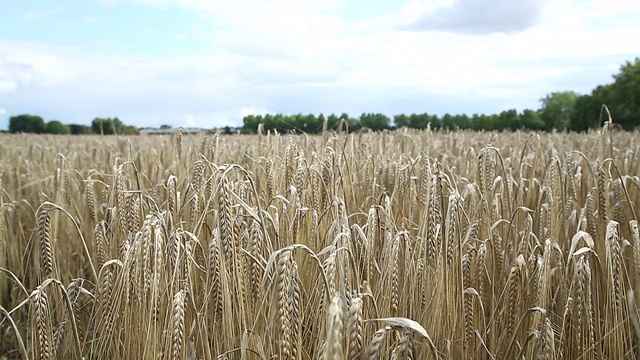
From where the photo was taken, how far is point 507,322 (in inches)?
74.2

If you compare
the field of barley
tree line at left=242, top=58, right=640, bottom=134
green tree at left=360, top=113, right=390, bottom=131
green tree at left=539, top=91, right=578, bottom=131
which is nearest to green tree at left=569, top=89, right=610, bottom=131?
tree line at left=242, top=58, right=640, bottom=134

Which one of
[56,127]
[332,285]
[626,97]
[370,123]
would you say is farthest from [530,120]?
[332,285]

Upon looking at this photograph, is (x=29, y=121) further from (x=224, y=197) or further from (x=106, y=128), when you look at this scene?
(x=224, y=197)

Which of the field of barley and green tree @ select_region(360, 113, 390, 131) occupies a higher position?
green tree @ select_region(360, 113, 390, 131)

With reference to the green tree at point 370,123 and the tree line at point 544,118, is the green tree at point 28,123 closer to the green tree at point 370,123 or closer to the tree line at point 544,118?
the tree line at point 544,118

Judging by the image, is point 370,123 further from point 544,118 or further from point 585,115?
point 544,118

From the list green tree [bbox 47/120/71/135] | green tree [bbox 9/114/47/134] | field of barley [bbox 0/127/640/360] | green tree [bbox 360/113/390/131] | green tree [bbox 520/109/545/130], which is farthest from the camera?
green tree [bbox 520/109/545/130]

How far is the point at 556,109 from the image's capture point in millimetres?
51219

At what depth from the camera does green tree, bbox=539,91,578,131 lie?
48638 millimetres

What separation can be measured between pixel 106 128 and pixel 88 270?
42.5 m

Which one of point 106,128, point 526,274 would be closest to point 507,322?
point 526,274

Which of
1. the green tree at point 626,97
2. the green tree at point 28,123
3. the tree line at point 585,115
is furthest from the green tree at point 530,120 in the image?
the green tree at point 28,123

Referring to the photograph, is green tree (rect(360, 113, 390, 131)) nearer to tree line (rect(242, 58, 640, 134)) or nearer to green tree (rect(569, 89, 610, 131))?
tree line (rect(242, 58, 640, 134))

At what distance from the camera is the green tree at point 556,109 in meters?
48.6
